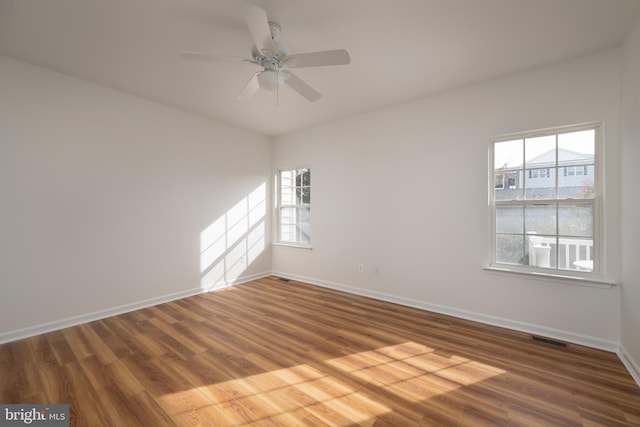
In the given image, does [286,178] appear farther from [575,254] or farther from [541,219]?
[575,254]

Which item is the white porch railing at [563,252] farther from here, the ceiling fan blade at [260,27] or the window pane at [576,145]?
the ceiling fan blade at [260,27]

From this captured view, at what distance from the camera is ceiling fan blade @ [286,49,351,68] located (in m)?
1.88

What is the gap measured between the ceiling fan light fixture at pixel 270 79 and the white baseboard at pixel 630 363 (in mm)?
3563

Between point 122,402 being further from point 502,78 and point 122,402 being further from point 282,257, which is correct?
point 502,78

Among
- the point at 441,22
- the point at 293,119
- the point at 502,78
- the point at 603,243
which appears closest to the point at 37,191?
the point at 293,119

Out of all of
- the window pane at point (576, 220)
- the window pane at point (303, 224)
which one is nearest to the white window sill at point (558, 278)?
the window pane at point (576, 220)

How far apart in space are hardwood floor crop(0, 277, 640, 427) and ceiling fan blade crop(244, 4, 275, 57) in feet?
8.23

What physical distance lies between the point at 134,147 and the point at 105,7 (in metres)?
1.82

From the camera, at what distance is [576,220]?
2.63 metres

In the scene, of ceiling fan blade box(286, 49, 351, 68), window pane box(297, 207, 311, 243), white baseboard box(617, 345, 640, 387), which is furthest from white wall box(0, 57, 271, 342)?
white baseboard box(617, 345, 640, 387)

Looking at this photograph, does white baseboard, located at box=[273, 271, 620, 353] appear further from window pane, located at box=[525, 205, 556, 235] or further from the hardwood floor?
window pane, located at box=[525, 205, 556, 235]

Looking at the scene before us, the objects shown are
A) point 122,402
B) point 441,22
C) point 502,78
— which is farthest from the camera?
point 502,78

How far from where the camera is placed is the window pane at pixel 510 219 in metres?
2.91

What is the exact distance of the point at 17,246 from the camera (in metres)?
2.64
